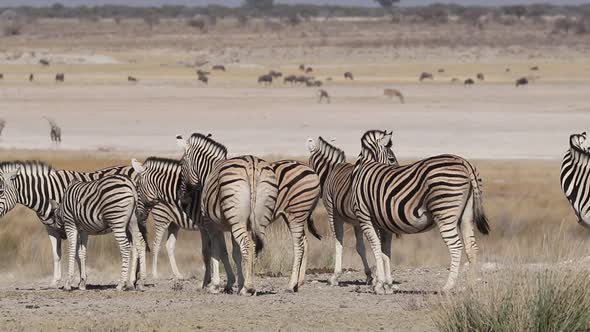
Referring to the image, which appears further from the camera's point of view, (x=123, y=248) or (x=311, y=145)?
(x=311, y=145)

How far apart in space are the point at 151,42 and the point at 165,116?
69420 mm

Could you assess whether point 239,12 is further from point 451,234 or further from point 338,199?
point 451,234

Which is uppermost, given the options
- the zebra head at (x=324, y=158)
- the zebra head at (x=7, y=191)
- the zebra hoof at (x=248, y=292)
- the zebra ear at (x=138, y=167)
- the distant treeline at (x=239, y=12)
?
the distant treeline at (x=239, y=12)

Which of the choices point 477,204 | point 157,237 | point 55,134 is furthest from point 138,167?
point 55,134

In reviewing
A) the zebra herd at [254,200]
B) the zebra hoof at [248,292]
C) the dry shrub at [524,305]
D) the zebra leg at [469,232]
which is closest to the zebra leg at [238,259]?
the zebra herd at [254,200]

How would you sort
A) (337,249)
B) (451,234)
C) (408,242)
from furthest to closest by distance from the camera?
1. (408,242)
2. (337,249)
3. (451,234)

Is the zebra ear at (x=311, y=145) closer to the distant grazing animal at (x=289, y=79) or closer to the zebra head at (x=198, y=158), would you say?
the zebra head at (x=198, y=158)

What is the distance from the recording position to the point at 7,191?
14586 millimetres

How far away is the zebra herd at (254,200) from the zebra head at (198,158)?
1 centimetres

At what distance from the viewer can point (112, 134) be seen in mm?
39500

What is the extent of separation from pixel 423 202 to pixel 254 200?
67.9 inches

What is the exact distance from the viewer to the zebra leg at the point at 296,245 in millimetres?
13203

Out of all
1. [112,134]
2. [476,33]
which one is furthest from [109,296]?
[476,33]

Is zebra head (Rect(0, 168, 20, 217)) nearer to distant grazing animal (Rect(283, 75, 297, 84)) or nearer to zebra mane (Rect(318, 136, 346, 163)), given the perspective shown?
zebra mane (Rect(318, 136, 346, 163))
